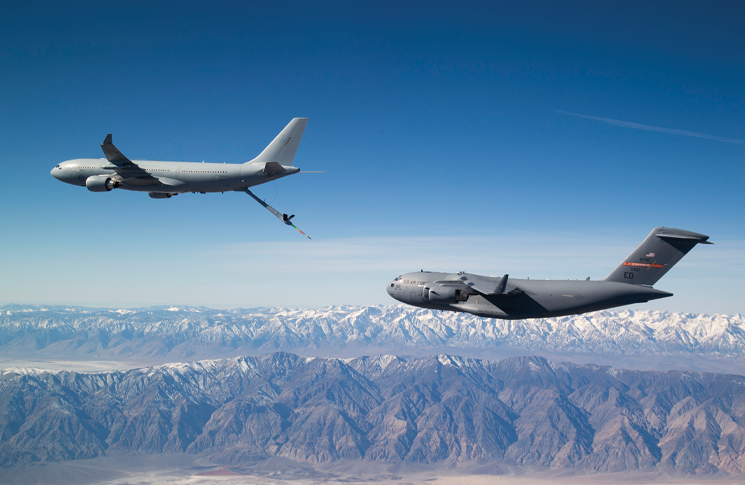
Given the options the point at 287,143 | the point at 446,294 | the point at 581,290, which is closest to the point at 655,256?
the point at 581,290

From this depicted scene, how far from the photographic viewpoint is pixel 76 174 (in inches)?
1929

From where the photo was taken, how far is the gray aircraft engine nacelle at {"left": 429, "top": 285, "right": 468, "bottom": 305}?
1989 inches

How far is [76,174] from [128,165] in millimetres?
10679

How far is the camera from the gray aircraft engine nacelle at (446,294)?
5053 centimetres

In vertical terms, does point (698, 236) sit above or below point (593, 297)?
above

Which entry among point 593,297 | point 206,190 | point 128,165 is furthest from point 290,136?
point 593,297

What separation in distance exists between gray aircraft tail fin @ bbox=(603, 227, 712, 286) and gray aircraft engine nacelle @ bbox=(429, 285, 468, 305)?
1557 centimetres

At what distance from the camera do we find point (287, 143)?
159ft

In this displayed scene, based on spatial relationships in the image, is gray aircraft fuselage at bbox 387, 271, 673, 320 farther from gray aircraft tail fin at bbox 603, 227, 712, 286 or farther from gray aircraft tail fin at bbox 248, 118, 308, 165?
gray aircraft tail fin at bbox 248, 118, 308, 165

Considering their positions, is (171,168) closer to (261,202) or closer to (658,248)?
(261,202)

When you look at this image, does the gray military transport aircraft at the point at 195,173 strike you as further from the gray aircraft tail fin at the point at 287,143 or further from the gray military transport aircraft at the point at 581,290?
the gray military transport aircraft at the point at 581,290

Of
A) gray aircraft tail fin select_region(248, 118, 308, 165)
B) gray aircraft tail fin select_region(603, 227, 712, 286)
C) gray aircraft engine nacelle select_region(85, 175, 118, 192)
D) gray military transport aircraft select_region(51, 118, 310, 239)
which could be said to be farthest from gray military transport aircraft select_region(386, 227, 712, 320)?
gray aircraft engine nacelle select_region(85, 175, 118, 192)

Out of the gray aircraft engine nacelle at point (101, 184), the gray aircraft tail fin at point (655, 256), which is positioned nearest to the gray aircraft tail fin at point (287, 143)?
the gray aircraft engine nacelle at point (101, 184)

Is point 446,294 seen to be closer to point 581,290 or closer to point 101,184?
point 581,290
